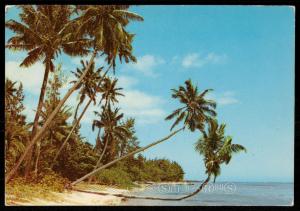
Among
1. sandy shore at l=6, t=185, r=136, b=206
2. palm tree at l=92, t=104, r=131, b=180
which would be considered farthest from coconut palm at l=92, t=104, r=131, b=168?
sandy shore at l=6, t=185, r=136, b=206

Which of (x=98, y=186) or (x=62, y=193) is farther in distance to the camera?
(x=98, y=186)

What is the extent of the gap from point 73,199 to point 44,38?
6223 mm

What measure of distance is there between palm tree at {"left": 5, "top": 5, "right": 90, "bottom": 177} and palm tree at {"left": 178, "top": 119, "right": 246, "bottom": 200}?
A: 6.39 metres

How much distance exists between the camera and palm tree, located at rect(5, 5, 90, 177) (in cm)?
1697

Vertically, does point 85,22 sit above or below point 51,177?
above

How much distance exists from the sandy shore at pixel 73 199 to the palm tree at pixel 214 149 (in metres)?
3.31

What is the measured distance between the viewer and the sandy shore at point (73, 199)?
14.6 meters

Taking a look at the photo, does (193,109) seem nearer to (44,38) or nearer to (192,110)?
(192,110)

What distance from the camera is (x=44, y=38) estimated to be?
17281mm

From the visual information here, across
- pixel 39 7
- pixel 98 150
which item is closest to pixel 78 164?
pixel 98 150

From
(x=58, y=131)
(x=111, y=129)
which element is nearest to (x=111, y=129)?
(x=111, y=129)

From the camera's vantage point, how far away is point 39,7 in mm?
17328
